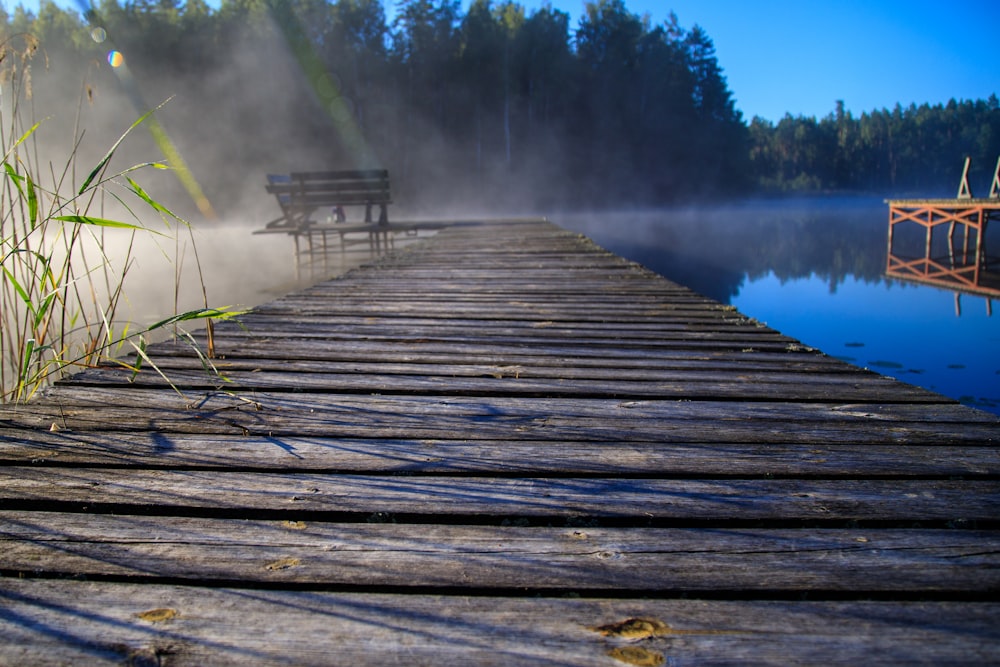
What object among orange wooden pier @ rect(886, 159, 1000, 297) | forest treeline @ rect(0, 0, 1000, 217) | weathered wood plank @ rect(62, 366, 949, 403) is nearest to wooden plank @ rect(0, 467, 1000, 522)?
weathered wood plank @ rect(62, 366, 949, 403)

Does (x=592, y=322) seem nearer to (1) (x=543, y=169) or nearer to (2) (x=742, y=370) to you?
(2) (x=742, y=370)

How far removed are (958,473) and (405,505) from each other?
1.06 m

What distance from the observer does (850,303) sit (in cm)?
830

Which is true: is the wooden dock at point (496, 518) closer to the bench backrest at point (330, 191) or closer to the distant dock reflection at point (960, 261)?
the bench backrest at point (330, 191)

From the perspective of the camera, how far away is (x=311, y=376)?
1.95 metres

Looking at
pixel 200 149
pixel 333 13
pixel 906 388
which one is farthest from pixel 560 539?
pixel 333 13

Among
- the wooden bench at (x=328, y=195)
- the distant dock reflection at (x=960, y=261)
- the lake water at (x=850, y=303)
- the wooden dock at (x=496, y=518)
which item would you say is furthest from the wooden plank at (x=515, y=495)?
the distant dock reflection at (x=960, y=261)

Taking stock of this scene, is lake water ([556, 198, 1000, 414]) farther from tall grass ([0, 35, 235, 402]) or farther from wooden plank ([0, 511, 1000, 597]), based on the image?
tall grass ([0, 35, 235, 402])

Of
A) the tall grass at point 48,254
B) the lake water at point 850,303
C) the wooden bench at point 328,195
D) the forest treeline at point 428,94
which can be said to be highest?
the forest treeline at point 428,94

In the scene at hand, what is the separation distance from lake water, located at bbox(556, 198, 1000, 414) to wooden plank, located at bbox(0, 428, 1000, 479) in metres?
3.71

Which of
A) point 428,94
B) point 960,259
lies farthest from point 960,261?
point 428,94

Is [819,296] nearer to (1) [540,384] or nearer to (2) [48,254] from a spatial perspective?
(1) [540,384]

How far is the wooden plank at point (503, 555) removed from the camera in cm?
88

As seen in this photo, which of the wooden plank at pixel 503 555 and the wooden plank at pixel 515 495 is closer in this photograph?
the wooden plank at pixel 503 555
